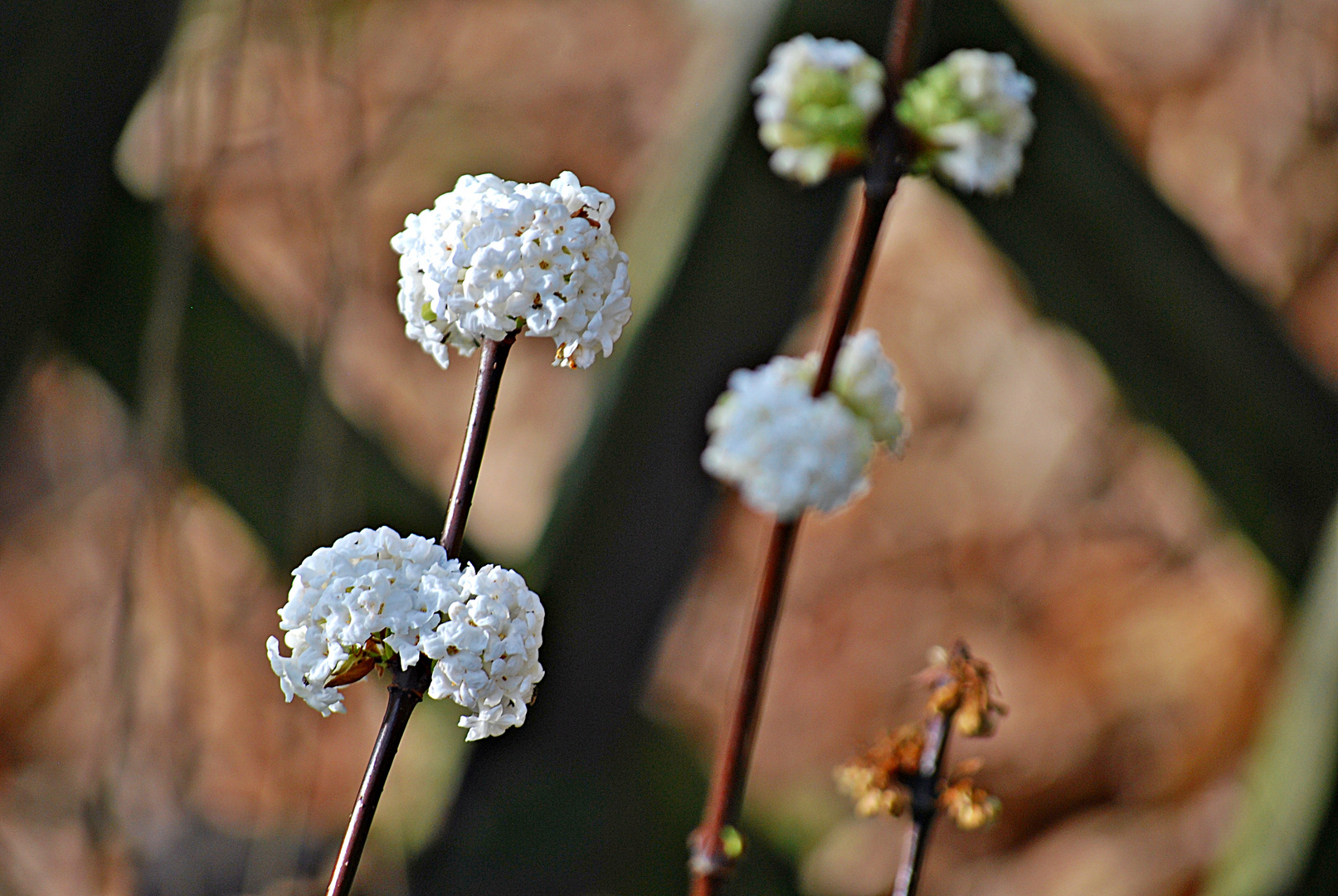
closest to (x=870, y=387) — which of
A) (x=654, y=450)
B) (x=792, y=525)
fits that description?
(x=792, y=525)

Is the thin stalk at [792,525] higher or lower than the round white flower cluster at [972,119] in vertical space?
lower

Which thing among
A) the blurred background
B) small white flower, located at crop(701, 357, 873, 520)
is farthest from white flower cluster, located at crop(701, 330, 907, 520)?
the blurred background

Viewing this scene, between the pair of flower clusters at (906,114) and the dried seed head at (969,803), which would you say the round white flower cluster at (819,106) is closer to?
the pair of flower clusters at (906,114)

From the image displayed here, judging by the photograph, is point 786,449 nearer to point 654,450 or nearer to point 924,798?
point 924,798

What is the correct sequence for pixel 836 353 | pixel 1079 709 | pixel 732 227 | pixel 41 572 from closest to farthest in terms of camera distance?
pixel 836 353 → pixel 732 227 → pixel 41 572 → pixel 1079 709

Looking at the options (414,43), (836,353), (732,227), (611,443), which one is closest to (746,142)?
(732,227)

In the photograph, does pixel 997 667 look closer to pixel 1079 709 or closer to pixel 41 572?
pixel 1079 709

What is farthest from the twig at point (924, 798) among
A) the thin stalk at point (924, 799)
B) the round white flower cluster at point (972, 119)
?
the round white flower cluster at point (972, 119)
